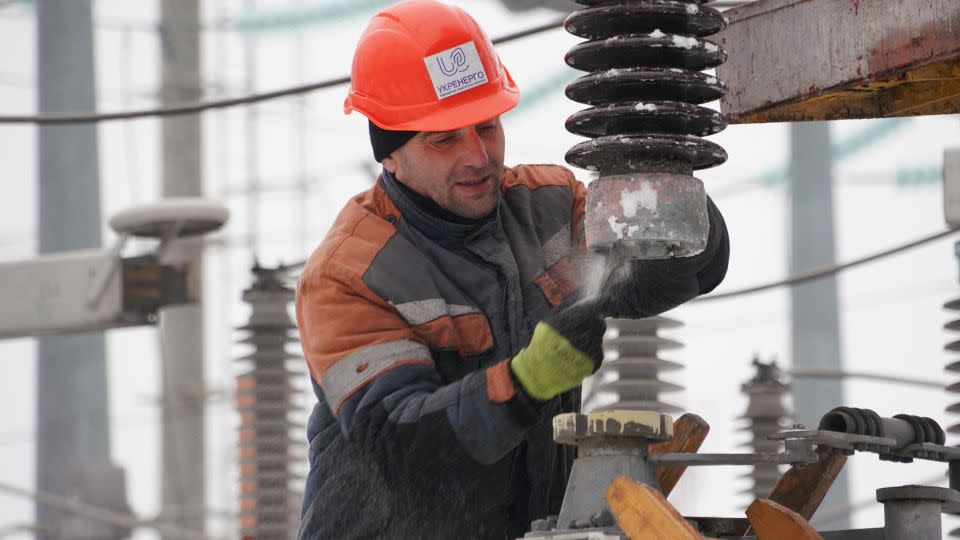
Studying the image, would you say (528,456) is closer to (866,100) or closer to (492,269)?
(492,269)

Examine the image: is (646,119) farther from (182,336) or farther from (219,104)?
(182,336)

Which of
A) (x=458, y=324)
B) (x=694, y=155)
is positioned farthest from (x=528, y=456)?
(x=694, y=155)

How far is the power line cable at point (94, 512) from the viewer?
6.85 m

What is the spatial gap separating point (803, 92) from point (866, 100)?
0.24 m

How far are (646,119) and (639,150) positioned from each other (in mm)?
66

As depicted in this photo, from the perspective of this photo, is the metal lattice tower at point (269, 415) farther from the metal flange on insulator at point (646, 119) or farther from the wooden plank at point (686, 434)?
the metal flange on insulator at point (646, 119)

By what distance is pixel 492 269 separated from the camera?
310cm

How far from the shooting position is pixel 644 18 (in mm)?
2613

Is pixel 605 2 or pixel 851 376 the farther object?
pixel 851 376

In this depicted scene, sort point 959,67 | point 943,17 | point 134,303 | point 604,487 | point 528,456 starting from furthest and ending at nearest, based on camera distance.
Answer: point 134,303 < point 528,456 < point 959,67 < point 943,17 < point 604,487

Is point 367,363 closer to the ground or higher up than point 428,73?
closer to the ground

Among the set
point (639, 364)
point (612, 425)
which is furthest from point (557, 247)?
point (639, 364)

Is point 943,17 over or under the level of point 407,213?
over

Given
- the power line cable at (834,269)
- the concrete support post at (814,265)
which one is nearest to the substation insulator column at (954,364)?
the power line cable at (834,269)
